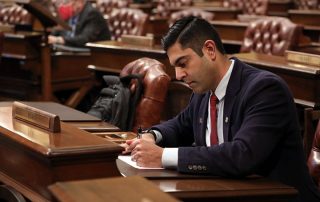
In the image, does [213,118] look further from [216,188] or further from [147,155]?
[216,188]

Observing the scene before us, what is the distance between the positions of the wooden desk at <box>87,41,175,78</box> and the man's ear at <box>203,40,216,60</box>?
209 cm

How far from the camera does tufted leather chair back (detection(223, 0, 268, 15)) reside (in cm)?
771

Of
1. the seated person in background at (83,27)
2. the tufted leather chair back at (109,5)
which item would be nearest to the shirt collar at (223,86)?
the seated person in background at (83,27)

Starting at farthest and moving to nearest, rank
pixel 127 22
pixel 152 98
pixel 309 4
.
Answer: pixel 309 4
pixel 127 22
pixel 152 98

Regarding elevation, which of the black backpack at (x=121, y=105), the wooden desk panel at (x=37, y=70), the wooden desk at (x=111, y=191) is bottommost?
the wooden desk panel at (x=37, y=70)

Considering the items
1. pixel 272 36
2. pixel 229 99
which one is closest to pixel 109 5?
pixel 272 36

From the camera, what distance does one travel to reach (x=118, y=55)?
4711 millimetres

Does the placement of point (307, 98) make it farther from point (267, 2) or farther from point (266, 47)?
point (267, 2)

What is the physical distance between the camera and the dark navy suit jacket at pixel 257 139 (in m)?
1.96

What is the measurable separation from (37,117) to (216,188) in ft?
2.22

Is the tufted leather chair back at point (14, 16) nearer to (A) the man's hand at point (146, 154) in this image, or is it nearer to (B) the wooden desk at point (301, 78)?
(B) the wooden desk at point (301, 78)

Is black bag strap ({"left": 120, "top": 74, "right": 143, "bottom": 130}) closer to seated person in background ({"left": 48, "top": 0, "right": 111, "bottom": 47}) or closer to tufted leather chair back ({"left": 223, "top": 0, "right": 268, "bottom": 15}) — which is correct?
seated person in background ({"left": 48, "top": 0, "right": 111, "bottom": 47})

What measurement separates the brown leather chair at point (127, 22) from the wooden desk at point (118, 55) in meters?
0.89

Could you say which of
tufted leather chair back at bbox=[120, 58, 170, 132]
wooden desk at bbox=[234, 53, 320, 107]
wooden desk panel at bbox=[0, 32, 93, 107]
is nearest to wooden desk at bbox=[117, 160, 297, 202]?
tufted leather chair back at bbox=[120, 58, 170, 132]
